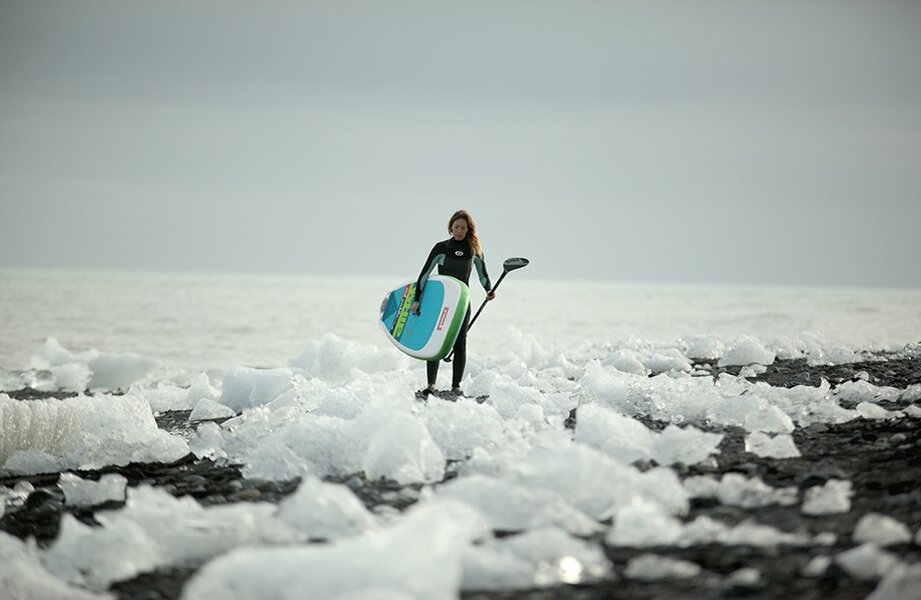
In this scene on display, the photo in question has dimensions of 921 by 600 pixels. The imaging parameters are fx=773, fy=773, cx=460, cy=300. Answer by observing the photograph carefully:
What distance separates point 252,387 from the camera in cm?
1030

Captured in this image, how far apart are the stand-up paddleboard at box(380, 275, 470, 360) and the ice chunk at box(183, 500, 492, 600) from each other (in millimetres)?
5917

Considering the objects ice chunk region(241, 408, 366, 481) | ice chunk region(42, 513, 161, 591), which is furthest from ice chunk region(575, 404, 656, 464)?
ice chunk region(42, 513, 161, 591)

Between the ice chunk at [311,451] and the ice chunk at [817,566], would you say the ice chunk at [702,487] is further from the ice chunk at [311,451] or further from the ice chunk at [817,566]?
the ice chunk at [311,451]

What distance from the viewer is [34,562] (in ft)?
12.7

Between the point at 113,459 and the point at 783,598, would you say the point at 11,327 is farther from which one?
the point at 783,598

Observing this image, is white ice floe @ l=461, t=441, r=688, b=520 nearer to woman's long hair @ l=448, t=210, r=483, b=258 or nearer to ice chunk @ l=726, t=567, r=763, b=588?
ice chunk @ l=726, t=567, r=763, b=588

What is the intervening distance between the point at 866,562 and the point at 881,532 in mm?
378

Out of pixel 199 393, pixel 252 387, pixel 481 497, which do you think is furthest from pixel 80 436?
pixel 481 497

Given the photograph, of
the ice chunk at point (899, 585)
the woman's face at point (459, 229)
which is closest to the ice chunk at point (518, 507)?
the ice chunk at point (899, 585)

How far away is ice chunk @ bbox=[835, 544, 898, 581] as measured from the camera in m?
3.17

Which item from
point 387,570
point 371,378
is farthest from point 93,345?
point 387,570

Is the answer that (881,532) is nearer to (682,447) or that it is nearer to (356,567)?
(682,447)

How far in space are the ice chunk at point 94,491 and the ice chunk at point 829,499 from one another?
14.4ft

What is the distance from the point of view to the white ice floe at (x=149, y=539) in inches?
149
